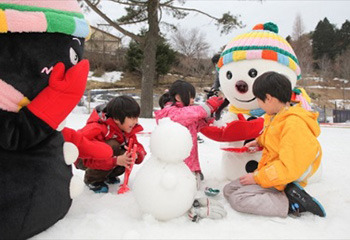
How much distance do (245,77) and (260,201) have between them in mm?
1144

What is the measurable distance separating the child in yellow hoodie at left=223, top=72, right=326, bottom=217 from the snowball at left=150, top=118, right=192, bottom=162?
0.56 meters

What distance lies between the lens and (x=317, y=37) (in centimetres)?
2927

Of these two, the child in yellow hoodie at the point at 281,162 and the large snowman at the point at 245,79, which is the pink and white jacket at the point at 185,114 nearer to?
the large snowman at the point at 245,79

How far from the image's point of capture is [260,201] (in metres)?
1.78

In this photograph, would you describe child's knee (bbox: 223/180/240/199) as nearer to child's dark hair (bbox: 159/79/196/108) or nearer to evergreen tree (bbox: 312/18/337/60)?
child's dark hair (bbox: 159/79/196/108)

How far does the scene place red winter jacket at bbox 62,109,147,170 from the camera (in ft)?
6.13

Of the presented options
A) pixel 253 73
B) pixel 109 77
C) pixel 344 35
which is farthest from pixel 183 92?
pixel 344 35

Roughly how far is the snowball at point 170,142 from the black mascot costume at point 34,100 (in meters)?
0.51

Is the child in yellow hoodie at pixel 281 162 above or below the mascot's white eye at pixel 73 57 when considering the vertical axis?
below

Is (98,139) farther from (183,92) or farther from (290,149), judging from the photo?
(290,149)

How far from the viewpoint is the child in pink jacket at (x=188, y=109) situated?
85.1 inches

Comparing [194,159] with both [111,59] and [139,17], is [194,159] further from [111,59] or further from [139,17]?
[111,59]

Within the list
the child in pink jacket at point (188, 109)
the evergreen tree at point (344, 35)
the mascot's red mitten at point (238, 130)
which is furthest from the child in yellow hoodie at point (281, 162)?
the evergreen tree at point (344, 35)

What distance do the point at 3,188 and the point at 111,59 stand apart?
23.1 meters
